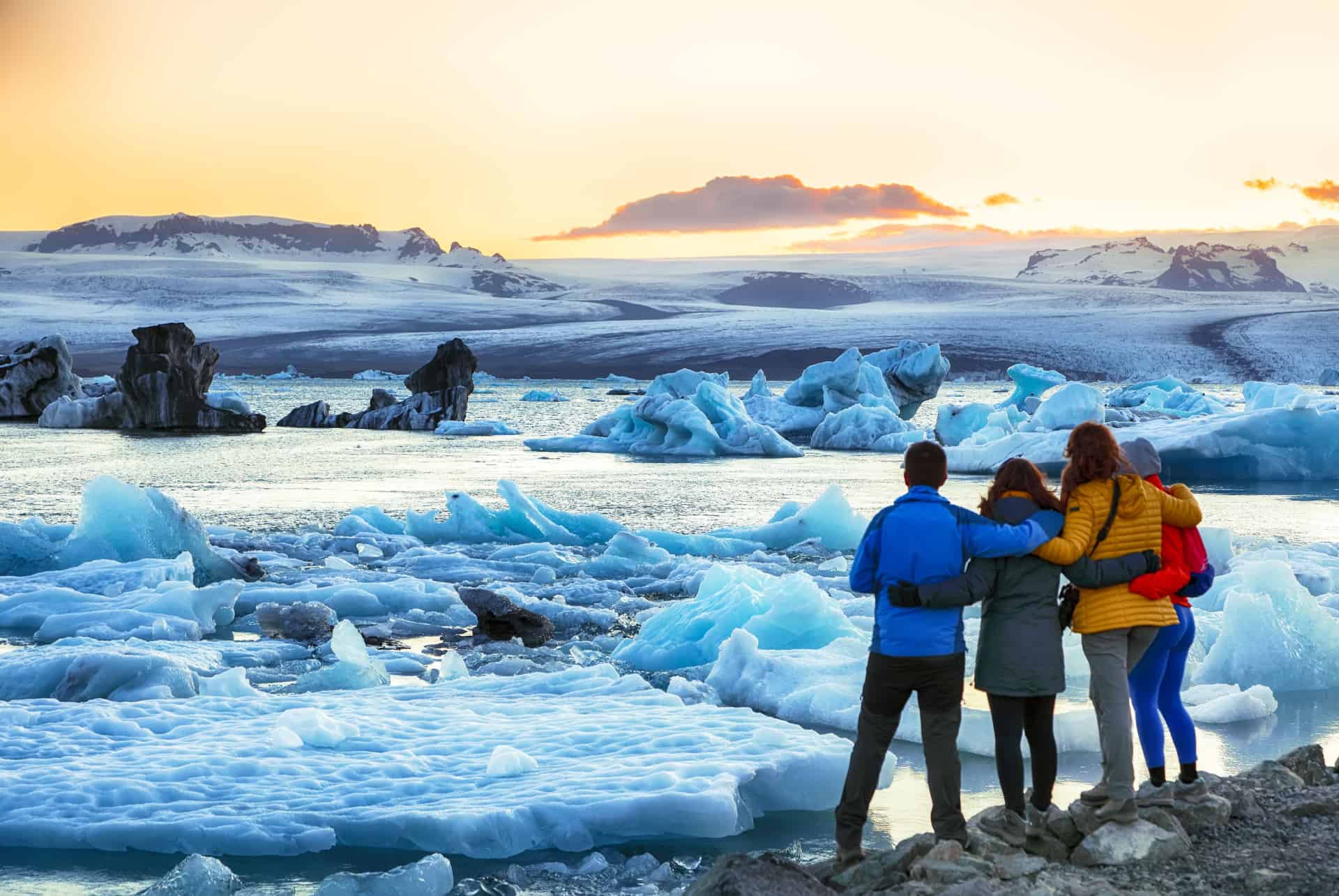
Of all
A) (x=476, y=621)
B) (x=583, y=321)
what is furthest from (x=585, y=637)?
(x=583, y=321)

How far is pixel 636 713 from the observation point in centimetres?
526

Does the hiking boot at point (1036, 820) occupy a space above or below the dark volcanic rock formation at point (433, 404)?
above

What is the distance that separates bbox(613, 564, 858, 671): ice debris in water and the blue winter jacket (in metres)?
3.32

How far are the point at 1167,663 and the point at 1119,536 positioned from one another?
0.58 m

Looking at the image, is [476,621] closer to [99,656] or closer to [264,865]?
[99,656]

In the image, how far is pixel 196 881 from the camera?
11.3ft

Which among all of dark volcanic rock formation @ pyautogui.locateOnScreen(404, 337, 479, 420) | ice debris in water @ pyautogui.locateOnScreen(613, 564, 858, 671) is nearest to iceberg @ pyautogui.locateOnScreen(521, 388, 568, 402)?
dark volcanic rock formation @ pyautogui.locateOnScreen(404, 337, 479, 420)

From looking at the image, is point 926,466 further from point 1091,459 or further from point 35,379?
point 35,379

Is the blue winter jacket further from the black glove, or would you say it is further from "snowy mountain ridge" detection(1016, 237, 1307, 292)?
"snowy mountain ridge" detection(1016, 237, 1307, 292)

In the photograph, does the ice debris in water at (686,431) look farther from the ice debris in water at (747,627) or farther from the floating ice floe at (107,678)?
the floating ice floe at (107,678)

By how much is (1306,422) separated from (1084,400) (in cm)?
330

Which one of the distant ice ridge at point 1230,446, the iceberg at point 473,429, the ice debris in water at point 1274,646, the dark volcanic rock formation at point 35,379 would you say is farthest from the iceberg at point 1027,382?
the ice debris in water at point 1274,646

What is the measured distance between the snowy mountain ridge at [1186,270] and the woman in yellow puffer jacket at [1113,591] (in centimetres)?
13508

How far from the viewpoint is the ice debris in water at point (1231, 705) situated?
5.47 meters
